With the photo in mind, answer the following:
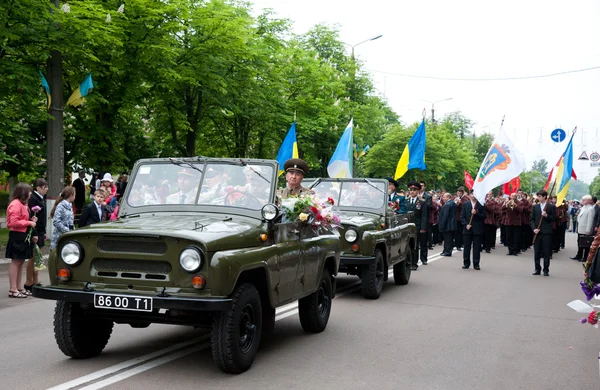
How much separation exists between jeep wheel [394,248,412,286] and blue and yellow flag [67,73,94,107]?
1009cm

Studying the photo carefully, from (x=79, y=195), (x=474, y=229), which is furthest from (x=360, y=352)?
(x=79, y=195)

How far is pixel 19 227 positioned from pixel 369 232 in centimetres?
556

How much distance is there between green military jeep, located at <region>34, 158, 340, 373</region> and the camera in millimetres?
6039

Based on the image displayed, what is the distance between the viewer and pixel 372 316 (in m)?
10.2

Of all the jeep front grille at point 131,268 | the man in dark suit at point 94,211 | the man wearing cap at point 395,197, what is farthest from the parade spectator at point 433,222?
the jeep front grille at point 131,268

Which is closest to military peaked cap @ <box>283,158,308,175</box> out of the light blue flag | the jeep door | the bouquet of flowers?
the bouquet of flowers

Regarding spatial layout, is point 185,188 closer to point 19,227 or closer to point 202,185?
point 202,185

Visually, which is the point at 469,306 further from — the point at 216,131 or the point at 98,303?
the point at 216,131

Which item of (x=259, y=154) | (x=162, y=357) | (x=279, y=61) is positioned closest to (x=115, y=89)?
(x=279, y=61)

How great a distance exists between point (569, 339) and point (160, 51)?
15366 mm

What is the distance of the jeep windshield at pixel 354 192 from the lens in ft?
43.0

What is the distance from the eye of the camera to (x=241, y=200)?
7.53m

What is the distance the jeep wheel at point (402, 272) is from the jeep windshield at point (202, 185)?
7068mm

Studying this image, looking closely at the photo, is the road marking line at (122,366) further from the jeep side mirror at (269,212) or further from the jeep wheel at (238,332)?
the jeep side mirror at (269,212)
